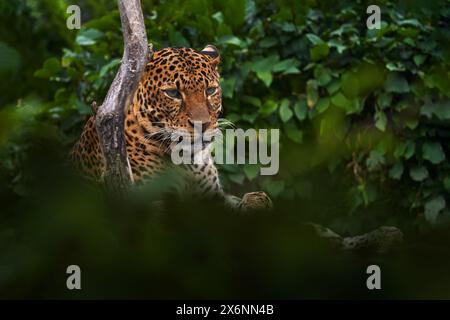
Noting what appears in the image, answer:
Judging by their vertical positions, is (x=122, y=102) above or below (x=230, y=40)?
below

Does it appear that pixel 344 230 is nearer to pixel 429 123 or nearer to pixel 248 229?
pixel 429 123

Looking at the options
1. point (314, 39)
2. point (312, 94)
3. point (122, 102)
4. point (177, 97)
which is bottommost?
point (122, 102)

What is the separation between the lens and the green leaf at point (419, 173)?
7672 millimetres

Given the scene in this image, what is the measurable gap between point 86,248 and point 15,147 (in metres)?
0.29

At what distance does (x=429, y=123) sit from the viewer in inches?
305

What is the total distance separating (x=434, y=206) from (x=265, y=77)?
1.85 meters

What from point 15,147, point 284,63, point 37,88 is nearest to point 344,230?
point 284,63

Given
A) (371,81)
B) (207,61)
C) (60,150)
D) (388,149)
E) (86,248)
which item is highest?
(371,81)

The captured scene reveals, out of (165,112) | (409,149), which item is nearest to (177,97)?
(165,112)

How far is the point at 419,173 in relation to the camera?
25.2 ft

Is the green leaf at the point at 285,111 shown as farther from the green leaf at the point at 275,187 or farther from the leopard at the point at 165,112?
the leopard at the point at 165,112

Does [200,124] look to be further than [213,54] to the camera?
No

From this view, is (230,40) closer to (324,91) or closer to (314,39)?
(314,39)

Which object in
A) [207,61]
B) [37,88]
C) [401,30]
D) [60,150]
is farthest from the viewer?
[401,30]
